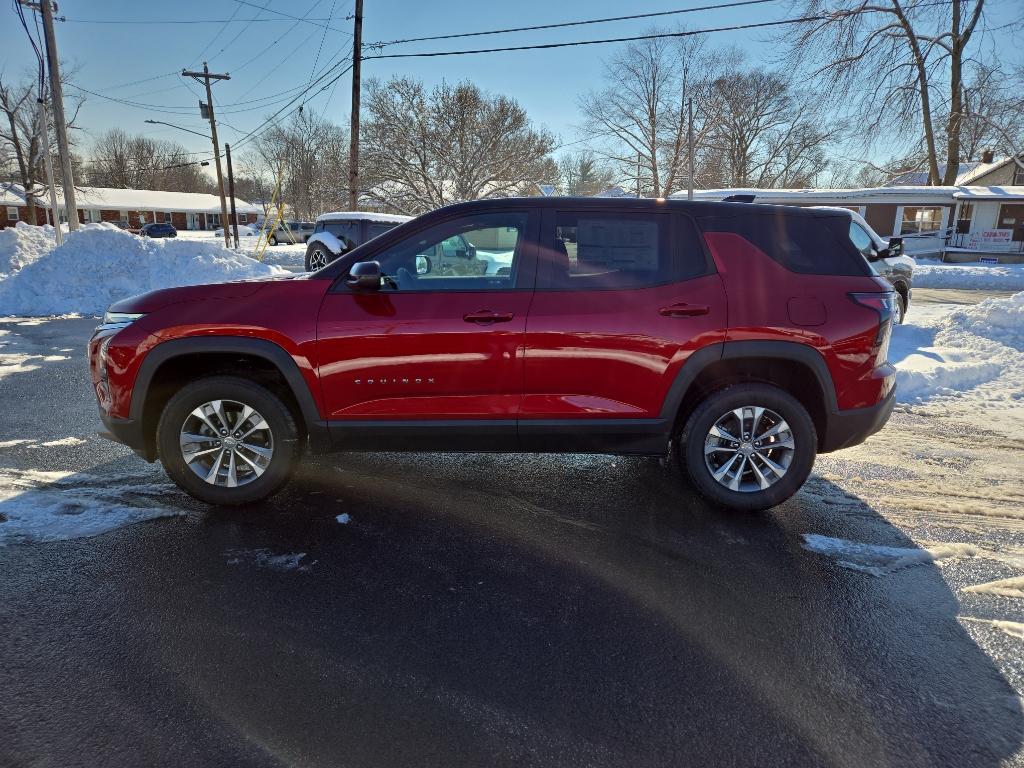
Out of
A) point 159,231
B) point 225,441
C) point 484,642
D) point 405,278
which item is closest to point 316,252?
point 225,441

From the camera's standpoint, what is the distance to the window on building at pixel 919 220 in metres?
32.3

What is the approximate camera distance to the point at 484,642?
262 centimetres

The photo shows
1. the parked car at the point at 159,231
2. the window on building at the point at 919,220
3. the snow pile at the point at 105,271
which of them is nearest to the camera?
the snow pile at the point at 105,271

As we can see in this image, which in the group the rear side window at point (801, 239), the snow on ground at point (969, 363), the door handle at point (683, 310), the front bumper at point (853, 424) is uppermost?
the rear side window at point (801, 239)

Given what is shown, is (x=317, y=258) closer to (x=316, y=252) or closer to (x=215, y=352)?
(x=316, y=252)

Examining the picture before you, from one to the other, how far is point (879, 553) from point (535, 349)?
7.14 ft

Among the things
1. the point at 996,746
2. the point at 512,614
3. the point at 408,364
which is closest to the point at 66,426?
the point at 408,364

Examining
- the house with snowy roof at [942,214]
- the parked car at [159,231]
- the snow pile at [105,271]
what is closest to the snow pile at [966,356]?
the snow pile at [105,271]

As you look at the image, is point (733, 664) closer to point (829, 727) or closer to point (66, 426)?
point (829, 727)

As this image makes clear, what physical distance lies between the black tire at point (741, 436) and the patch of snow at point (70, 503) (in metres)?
3.15

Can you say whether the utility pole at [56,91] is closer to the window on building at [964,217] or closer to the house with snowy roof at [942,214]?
the house with snowy roof at [942,214]

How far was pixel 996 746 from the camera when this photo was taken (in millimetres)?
2104

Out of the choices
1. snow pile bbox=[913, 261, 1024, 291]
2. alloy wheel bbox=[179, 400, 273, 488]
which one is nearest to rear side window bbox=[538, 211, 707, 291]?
alloy wheel bbox=[179, 400, 273, 488]

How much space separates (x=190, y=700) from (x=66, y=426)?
13.4 feet
